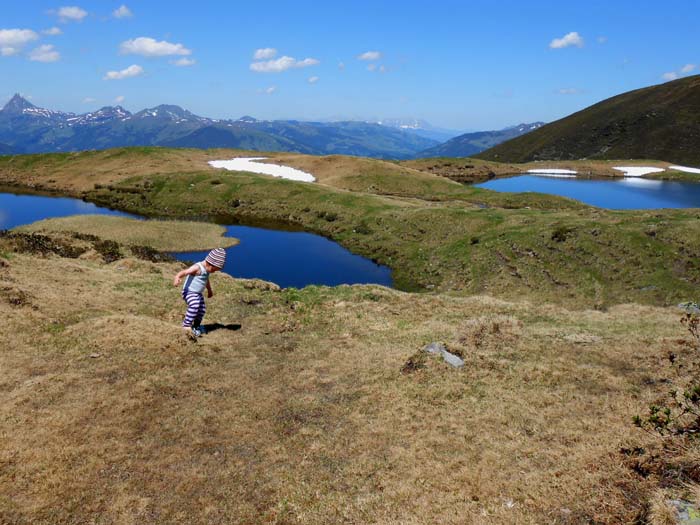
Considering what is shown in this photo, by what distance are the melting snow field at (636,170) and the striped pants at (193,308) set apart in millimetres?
153876

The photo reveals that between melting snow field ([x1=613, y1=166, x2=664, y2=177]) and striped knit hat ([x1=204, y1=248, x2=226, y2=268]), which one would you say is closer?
striped knit hat ([x1=204, y1=248, x2=226, y2=268])

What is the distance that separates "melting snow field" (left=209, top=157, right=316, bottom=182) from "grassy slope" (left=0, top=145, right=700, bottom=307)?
8.32 metres

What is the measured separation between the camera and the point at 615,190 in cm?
10419

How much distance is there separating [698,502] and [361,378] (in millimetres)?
10534

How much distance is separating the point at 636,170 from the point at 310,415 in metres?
163

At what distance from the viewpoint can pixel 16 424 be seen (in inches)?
468

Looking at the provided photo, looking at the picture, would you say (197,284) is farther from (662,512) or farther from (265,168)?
(265,168)

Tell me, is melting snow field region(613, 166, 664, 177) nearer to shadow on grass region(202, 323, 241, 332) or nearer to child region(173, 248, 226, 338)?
shadow on grass region(202, 323, 241, 332)

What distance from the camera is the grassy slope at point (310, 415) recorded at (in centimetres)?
962

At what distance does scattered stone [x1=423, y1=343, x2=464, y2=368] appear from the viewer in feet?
55.5

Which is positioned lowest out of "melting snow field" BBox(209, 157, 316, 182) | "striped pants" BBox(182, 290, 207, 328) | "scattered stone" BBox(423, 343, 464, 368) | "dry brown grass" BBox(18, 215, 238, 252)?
"dry brown grass" BBox(18, 215, 238, 252)

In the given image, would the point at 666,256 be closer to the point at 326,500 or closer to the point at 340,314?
the point at 340,314

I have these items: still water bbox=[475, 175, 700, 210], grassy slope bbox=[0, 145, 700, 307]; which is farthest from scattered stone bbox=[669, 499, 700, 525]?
still water bbox=[475, 175, 700, 210]

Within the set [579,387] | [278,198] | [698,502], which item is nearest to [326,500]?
[698,502]
